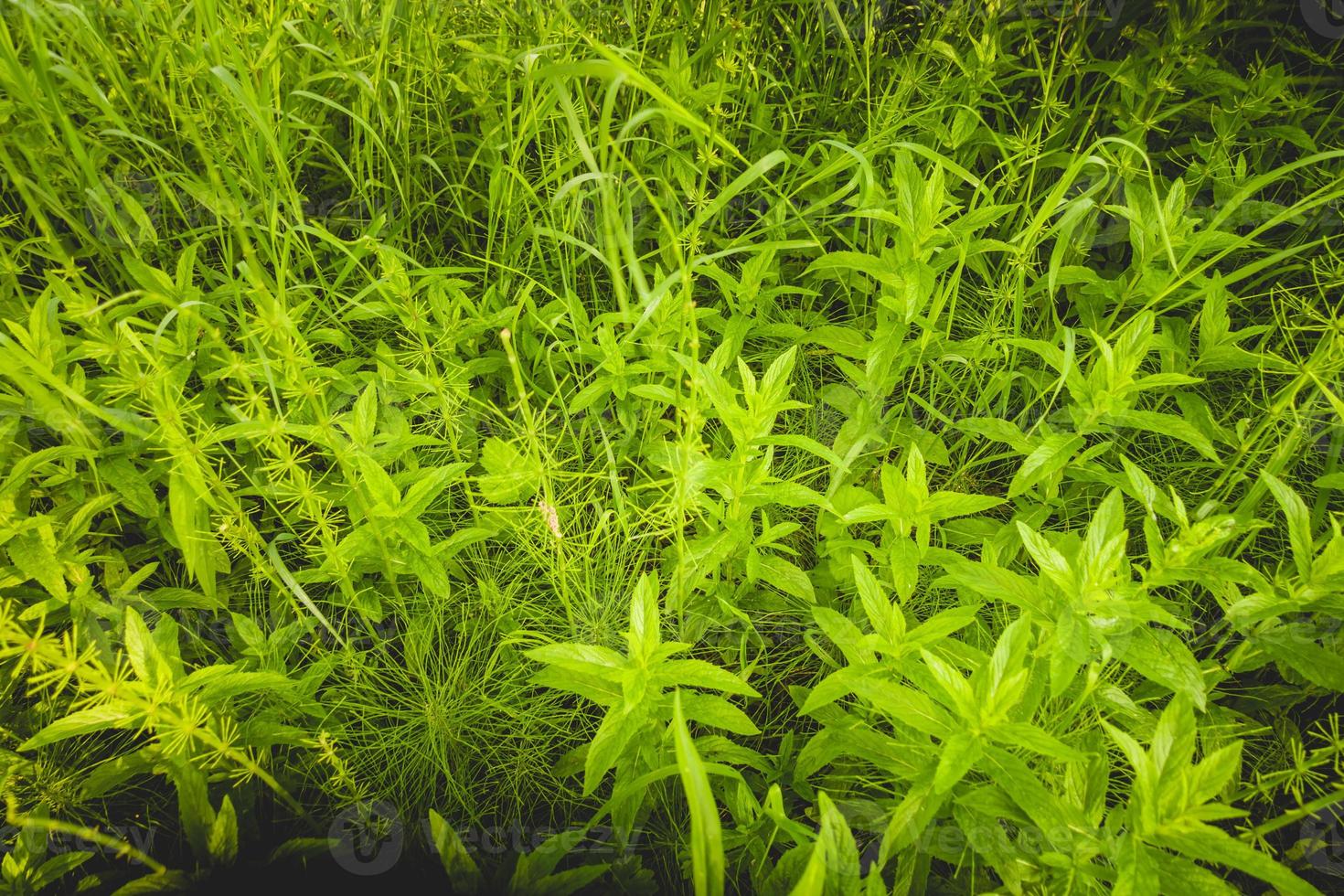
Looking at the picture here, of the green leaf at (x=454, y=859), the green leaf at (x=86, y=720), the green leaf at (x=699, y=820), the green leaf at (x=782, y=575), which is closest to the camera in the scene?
the green leaf at (x=699, y=820)

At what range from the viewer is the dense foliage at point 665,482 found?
0.83 m

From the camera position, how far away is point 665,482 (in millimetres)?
910

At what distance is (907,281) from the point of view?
1115 mm

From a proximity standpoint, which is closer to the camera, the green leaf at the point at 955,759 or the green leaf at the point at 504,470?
the green leaf at the point at 955,759

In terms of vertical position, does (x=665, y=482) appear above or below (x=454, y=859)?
above

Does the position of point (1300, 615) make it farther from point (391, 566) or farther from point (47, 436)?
point (47, 436)

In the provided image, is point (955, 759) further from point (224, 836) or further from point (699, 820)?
point (224, 836)

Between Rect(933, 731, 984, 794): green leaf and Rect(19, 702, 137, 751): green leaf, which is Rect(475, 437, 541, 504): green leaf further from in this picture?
Rect(933, 731, 984, 794): green leaf

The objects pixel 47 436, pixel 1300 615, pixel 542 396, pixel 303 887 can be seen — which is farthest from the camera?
pixel 542 396

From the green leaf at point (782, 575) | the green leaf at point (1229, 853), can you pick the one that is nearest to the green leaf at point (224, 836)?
the green leaf at point (782, 575)

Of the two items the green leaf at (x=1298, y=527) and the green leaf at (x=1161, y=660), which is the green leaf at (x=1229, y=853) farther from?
the green leaf at (x=1298, y=527)

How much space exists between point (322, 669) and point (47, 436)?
70 centimetres

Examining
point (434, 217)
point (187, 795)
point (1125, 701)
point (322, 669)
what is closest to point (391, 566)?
point (322, 669)

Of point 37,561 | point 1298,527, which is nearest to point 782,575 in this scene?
point 1298,527
